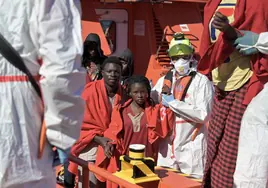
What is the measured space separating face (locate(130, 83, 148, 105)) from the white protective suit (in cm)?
31

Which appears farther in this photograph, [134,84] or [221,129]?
[134,84]

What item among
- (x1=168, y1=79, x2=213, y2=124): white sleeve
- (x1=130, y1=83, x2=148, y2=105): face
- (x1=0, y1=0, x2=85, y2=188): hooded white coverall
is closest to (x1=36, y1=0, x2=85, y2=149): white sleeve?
(x1=0, y1=0, x2=85, y2=188): hooded white coverall

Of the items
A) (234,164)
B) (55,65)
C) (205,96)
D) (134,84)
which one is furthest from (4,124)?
(205,96)

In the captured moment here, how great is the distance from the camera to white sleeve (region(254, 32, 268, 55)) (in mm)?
2473

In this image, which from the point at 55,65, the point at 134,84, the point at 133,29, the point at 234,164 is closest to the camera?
the point at 55,65

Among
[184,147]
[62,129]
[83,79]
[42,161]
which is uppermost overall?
[83,79]

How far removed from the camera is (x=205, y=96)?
14.1 feet

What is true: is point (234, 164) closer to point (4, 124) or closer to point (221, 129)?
point (221, 129)

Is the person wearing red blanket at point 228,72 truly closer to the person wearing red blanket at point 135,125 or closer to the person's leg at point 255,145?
the person's leg at point 255,145

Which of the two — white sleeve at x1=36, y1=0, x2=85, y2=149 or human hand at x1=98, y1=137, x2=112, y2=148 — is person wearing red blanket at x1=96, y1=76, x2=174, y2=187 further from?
white sleeve at x1=36, y1=0, x2=85, y2=149

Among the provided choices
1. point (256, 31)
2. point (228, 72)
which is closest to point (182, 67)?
point (228, 72)

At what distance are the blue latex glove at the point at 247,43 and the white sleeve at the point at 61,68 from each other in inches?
38.3

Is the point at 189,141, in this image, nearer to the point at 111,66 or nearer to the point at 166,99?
the point at 166,99

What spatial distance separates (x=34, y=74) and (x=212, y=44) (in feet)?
3.96
